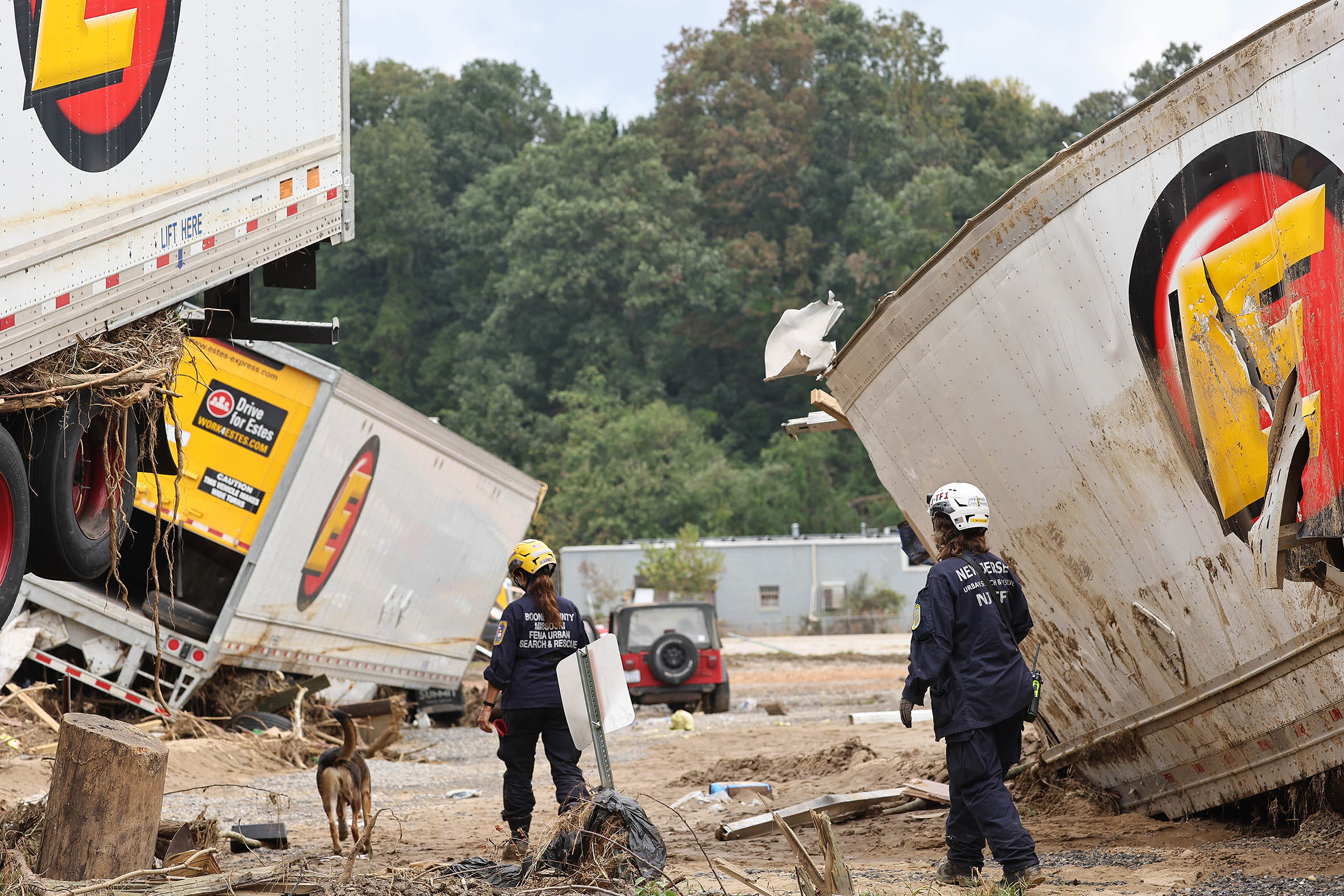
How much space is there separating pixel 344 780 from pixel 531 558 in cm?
157

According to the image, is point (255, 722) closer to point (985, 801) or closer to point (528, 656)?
point (528, 656)

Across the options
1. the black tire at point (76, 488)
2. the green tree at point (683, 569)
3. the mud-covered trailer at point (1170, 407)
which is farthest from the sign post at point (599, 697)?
the green tree at point (683, 569)

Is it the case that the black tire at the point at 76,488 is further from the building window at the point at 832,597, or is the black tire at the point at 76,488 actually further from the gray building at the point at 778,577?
the building window at the point at 832,597

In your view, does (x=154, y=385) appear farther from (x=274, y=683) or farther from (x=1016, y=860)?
(x=274, y=683)

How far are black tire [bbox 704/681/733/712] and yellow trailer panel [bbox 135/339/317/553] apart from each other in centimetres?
763

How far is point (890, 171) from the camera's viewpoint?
63.2m

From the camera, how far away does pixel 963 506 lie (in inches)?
233

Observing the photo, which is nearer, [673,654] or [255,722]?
[255,722]

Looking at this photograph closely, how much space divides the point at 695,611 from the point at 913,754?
29.0 ft

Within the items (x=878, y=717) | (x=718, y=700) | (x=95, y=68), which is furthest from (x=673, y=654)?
(x=95, y=68)

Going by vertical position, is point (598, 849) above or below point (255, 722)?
below

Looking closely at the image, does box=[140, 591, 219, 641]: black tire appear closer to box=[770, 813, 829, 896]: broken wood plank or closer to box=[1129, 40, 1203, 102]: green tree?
box=[770, 813, 829, 896]: broken wood plank

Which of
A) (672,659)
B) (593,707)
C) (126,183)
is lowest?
(593,707)

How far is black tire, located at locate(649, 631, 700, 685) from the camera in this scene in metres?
17.5
